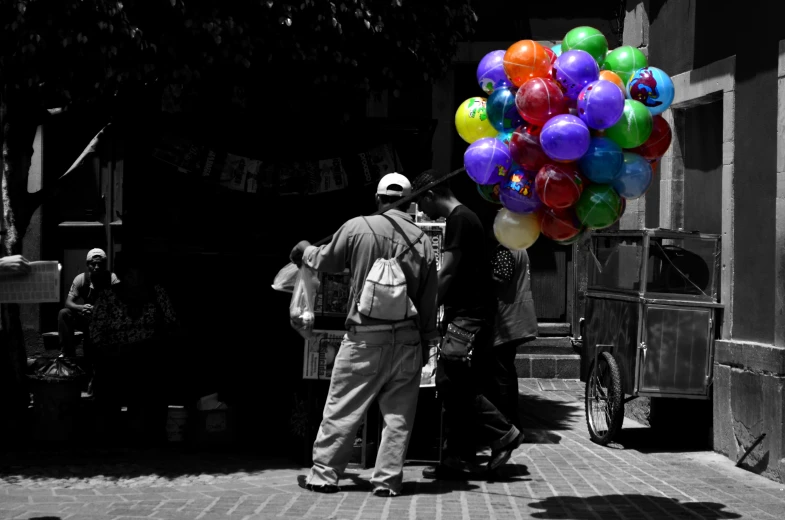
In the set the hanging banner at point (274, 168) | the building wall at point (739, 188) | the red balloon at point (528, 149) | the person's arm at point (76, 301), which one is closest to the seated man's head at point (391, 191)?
the red balloon at point (528, 149)

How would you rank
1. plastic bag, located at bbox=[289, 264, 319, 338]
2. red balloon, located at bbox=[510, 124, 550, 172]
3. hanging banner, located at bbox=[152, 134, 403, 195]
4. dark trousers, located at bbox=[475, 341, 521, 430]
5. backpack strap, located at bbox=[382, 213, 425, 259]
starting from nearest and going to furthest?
red balloon, located at bbox=[510, 124, 550, 172] → backpack strap, located at bbox=[382, 213, 425, 259] → plastic bag, located at bbox=[289, 264, 319, 338] → dark trousers, located at bbox=[475, 341, 521, 430] → hanging banner, located at bbox=[152, 134, 403, 195]

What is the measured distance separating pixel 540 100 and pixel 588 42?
1.71 ft

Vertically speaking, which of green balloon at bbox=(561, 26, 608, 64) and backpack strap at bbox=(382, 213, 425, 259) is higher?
green balloon at bbox=(561, 26, 608, 64)

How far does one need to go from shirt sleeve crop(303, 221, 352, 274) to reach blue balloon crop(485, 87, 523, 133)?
1.31 meters

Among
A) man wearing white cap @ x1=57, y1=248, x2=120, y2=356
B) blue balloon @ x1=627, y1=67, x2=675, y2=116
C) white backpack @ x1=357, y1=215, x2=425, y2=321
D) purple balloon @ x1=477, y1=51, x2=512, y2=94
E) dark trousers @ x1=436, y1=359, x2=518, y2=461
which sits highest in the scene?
purple balloon @ x1=477, y1=51, x2=512, y2=94

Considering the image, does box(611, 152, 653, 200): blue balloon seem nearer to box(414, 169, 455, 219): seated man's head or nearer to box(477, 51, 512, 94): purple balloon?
box(477, 51, 512, 94): purple balloon

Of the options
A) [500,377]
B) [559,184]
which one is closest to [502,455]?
[500,377]

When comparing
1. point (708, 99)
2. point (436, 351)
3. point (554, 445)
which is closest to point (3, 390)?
point (436, 351)

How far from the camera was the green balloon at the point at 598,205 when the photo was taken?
614 centimetres

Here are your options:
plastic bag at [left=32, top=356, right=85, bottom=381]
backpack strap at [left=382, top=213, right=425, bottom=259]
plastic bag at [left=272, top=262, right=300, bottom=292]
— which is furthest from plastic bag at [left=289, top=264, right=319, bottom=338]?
plastic bag at [left=32, top=356, right=85, bottom=381]

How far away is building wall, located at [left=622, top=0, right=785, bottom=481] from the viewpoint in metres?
8.18

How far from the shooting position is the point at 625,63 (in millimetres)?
6375

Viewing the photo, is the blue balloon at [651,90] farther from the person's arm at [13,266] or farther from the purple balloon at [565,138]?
the person's arm at [13,266]

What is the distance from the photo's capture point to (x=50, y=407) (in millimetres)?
9062
